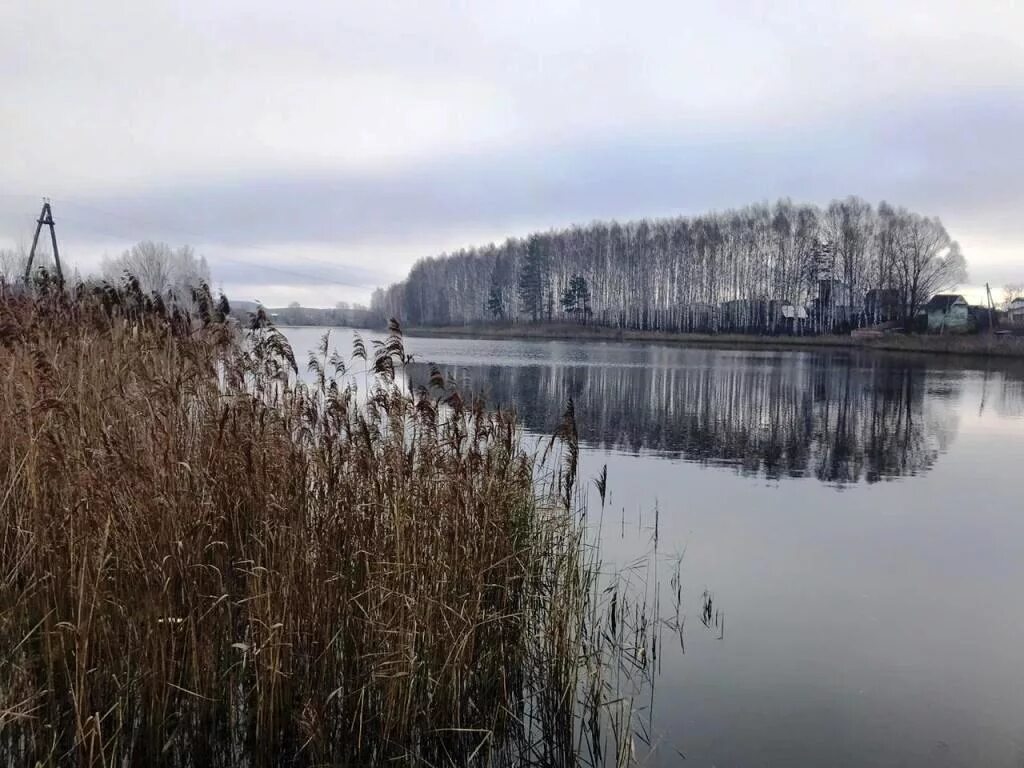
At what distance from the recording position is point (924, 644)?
604 cm

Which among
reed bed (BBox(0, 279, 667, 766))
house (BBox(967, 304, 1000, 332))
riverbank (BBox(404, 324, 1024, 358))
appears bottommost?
reed bed (BBox(0, 279, 667, 766))

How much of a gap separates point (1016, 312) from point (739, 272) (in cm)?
3139

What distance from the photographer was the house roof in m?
80.0

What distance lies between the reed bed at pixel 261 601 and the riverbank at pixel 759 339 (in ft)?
176

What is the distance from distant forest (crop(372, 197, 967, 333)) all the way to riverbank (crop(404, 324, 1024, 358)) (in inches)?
224

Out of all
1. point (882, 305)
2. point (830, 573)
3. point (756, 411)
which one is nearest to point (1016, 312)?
point (882, 305)

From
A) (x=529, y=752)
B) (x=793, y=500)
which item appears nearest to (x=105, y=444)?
(x=529, y=752)

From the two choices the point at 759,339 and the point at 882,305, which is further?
the point at 882,305

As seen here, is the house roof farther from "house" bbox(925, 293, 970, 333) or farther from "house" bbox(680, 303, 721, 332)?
"house" bbox(680, 303, 721, 332)

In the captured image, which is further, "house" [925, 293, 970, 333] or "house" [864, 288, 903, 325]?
"house" [925, 293, 970, 333]

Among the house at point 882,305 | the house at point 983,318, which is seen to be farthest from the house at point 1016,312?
the house at point 882,305

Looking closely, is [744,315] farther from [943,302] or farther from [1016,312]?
[1016,312]

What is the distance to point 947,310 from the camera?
78.8 m

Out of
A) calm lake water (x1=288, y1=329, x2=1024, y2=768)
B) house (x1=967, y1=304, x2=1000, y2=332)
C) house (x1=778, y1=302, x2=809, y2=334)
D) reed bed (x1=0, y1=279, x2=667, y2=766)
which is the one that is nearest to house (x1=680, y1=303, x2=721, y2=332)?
house (x1=778, y1=302, x2=809, y2=334)
